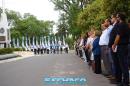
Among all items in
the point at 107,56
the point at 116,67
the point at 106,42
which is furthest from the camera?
the point at 106,42

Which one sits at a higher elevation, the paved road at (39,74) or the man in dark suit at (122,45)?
the man in dark suit at (122,45)

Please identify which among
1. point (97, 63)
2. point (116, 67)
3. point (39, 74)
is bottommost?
point (39, 74)

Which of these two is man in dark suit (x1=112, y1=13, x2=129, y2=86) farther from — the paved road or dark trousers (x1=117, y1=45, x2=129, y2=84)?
the paved road

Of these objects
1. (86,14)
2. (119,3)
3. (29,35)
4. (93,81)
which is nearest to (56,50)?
(86,14)

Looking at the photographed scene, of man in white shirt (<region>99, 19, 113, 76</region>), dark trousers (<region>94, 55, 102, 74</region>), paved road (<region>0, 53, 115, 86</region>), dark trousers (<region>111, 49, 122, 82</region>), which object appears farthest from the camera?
dark trousers (<region>94, 55, 102, 74</region>)

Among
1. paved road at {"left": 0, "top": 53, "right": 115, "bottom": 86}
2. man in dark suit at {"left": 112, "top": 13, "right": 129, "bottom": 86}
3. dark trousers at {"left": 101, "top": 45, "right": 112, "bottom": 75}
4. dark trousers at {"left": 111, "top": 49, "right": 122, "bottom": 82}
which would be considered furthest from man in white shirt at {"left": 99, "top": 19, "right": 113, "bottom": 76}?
man in dark suit at {"left": 112, "top": 13, "right": 129, "bottom": 86}

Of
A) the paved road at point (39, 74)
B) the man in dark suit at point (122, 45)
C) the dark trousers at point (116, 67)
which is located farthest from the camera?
the paved road at point (39, 74)

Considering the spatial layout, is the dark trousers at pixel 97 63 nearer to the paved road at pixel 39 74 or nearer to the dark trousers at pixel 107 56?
the paved road at pixel 39 74

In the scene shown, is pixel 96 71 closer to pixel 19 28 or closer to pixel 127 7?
pixel 127 7

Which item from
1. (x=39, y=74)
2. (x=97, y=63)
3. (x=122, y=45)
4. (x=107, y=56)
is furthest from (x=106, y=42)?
(x=39, y=74)

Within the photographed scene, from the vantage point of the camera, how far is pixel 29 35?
13075 centimetres

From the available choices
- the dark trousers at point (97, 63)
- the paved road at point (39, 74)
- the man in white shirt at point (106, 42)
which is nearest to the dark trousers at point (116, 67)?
the paved road at point (39, 74)

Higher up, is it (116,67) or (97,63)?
(116,67)

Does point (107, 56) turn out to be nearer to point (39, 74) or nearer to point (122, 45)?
point (122, 45)
